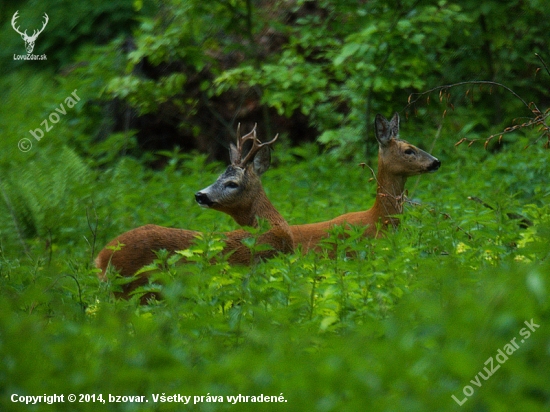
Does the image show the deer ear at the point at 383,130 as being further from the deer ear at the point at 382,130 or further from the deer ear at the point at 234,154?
the deer ear at the point at 234,154

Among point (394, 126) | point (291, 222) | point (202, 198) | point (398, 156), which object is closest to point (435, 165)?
point (398, 156)

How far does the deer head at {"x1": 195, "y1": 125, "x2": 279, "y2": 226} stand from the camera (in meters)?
6.58

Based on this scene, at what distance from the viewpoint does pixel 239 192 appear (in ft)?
21.7

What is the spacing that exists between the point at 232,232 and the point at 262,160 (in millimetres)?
1132

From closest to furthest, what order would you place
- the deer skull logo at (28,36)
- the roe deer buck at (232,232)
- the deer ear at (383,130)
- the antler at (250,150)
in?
the roe deer buck at (232,232)
the antler at (250,150)
the deer ear at (383,130)
the deer skull logo at (28,36)

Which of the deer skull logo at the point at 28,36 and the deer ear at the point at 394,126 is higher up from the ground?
the deer ear at the point at 394,126

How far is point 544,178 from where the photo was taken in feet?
23.2

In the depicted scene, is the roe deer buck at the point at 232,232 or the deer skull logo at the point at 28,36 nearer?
the roe deer buck at the point at 232,232

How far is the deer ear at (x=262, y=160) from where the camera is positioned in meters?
6.82

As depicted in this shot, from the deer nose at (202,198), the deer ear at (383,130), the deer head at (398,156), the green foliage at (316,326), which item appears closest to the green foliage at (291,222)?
the green foliage at (316,326)

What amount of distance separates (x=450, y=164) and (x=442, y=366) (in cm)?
631

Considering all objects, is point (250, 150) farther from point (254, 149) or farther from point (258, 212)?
point (258, 212)

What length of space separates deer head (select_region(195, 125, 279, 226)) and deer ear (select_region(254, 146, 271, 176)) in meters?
0.03

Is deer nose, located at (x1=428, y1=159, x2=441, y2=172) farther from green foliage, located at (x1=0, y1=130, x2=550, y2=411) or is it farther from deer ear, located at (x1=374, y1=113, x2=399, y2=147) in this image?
green foliage, located at (x1=0, y1=130, x2=550, y2=411)
